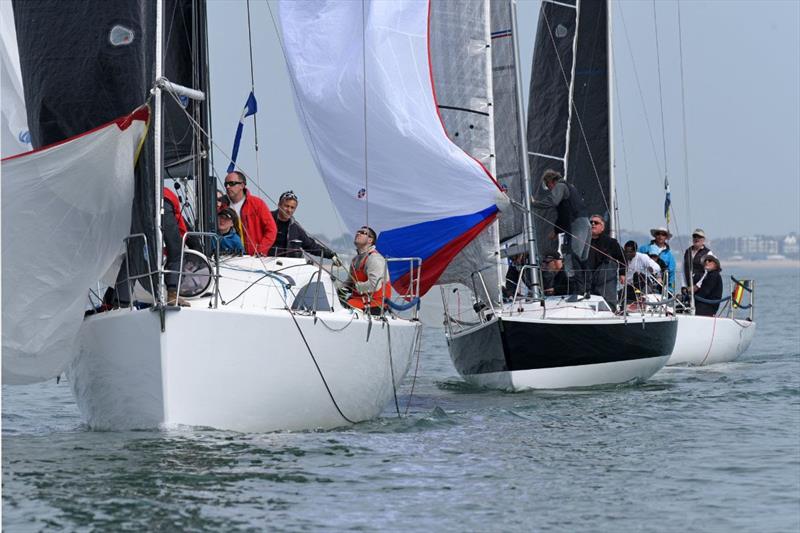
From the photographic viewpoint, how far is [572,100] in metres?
21.7

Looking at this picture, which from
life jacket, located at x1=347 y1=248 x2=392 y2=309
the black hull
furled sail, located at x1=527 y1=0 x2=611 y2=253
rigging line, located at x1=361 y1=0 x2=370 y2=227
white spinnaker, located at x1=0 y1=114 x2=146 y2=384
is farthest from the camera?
furled sail, located at x1=527 y1=0 x2=611 y2=253

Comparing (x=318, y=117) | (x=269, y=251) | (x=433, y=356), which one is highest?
(x=318, y=117)

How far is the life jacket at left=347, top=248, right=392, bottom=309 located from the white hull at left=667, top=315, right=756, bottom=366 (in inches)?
308

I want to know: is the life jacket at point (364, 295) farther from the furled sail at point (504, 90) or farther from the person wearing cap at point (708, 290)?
the person wearing cap at point (708, 290)

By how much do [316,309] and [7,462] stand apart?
2.70 meters

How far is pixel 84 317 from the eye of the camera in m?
10.6

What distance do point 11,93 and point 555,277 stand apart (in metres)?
6.93

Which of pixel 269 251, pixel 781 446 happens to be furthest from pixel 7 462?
pixel 781 446

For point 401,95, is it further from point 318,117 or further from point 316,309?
point 316,309

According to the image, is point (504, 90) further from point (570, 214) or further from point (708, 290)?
point (708, 290)

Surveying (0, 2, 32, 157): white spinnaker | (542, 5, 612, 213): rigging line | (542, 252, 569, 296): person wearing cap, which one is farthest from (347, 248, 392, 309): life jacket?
(542, 5, 612, 213): rigging line

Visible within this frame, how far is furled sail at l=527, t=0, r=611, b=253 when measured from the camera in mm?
21531

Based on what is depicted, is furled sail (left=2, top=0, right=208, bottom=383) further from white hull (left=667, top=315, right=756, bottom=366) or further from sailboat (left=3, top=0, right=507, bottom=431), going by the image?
white hull (left=667, top=315, right=756, bottom=366)

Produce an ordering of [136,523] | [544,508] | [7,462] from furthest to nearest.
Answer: [7,462] → [544,508] → [136,523]
